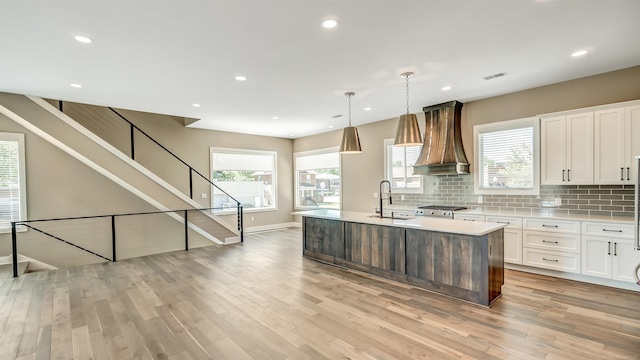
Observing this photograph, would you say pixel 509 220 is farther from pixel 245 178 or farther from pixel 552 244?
pixel 245 178

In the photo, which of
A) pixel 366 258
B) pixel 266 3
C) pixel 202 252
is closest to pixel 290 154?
pixel 202 252

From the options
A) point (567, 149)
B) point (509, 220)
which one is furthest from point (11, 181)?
point (567, 149)

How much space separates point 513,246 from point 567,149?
159 cm

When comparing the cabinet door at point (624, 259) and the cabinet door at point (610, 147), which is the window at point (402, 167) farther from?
the cabinet door at point (624, 259)

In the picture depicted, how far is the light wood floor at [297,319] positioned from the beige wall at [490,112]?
8.36ft

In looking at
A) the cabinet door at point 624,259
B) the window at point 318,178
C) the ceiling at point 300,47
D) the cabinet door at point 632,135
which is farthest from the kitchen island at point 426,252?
the window at point 318,178

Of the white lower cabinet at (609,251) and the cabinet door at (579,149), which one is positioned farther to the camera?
the cabinet door at (579,149)

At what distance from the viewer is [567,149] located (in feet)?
13.8

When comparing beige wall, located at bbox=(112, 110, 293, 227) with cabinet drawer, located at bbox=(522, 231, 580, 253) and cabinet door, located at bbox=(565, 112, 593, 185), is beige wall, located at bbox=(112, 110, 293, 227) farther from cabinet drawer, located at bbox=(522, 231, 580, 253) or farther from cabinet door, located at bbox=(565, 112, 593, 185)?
cabinet door, located at bbox=(565, 112, 593, 185)

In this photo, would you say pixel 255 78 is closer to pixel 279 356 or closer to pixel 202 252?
pixel 279 356

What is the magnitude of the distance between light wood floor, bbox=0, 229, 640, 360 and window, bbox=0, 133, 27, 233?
1262mm

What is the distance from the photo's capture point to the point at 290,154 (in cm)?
941

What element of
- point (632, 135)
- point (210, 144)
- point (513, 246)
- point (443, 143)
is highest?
point (210, 144)

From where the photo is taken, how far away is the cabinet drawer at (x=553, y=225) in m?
3.91
